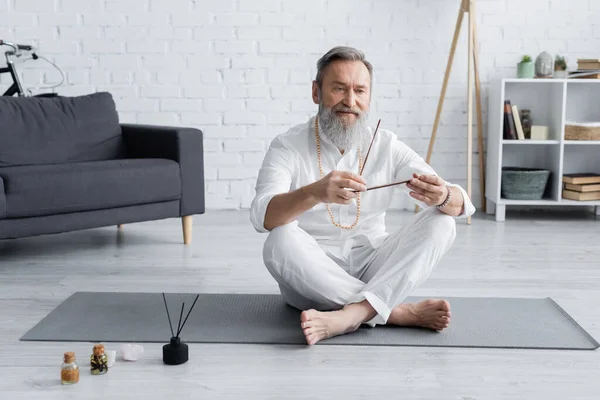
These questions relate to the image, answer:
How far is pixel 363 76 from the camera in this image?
2301 mm

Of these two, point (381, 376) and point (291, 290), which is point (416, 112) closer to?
point (291, 290)

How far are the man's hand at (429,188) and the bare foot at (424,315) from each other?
13.6 inches

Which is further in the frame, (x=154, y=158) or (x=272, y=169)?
(x=154, y=158)

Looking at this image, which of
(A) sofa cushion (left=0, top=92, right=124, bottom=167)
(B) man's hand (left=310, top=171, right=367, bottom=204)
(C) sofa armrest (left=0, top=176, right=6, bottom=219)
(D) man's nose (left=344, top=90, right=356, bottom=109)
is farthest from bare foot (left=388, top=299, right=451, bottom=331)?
(A) sofa cushion (left=0, top=92, right=124, bottom=167)

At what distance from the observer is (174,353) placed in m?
2.00

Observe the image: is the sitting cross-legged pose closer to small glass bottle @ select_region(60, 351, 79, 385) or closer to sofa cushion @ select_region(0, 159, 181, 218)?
small glass bottle @ select_region(60, 351, 79, 385)

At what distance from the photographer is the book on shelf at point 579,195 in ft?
14.5

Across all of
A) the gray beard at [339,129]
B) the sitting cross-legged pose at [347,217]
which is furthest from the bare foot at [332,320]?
the gray beard at [339,129]

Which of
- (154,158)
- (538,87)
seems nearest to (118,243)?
(154,158)

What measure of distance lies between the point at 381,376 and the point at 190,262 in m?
1.56

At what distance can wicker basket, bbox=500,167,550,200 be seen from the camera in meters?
4.46

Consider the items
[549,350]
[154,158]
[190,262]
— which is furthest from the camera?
[154,158]

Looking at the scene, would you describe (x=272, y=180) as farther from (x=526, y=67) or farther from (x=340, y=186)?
(x=526, y=67)

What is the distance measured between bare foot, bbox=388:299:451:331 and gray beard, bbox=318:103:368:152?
55 centimetres
